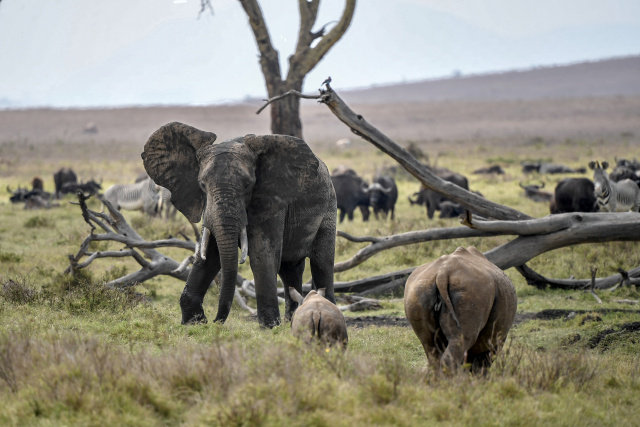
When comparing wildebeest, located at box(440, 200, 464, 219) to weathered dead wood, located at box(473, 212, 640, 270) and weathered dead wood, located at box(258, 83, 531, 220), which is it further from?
weathered dead wood, located at box(473, 212, 640, 270)

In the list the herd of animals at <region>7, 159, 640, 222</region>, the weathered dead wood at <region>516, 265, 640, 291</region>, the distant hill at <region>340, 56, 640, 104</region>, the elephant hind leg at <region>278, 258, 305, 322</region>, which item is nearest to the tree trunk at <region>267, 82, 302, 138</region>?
the herd of animals at <region>7, 159, 640, 222</region>

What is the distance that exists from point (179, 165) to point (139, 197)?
12923 mm

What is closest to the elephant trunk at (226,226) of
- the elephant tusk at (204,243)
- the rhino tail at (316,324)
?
the elephant tusk at (204,243)

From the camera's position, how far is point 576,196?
18.6 m

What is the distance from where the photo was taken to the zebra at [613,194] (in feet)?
56.0

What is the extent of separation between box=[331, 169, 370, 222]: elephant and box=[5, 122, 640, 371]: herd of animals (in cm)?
1333

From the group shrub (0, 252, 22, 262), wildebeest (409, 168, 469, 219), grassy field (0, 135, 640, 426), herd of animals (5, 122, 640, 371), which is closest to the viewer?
grassy field (0, 135, 640, 426)

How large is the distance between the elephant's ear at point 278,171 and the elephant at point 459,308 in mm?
2769

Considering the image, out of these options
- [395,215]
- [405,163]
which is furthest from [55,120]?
[405,163]

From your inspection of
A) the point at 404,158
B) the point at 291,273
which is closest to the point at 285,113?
the point at 404,158

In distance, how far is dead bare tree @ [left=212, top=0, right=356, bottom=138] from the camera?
63.6 feet

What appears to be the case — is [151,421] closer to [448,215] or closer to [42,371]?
[42,371]

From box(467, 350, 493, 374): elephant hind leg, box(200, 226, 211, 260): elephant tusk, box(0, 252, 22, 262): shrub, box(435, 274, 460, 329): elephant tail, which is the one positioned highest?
box(200, 226, 211, 260): elephant tusk

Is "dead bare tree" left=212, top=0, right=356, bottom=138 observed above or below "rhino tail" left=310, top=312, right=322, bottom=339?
above
